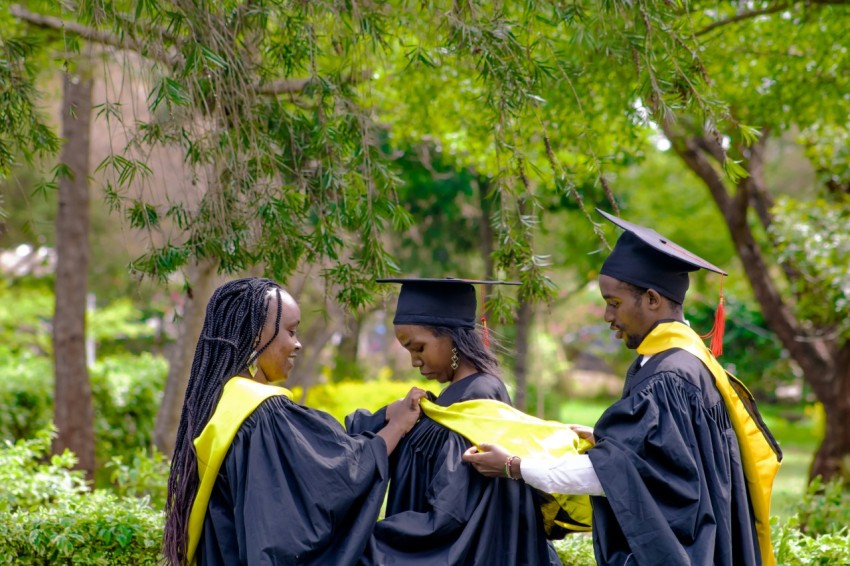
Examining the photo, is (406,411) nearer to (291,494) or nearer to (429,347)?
(429,347)

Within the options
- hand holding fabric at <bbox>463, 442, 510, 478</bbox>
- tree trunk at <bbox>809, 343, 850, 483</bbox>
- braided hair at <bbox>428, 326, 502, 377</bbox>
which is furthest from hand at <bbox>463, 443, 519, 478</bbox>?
tree trunk at <bbox>809, 343, 850, 483</bbox>

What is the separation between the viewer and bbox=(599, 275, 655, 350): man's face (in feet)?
11.4

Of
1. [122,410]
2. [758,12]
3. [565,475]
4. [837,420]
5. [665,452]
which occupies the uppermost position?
[758,12]

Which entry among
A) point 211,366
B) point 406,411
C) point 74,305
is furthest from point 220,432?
point 74,305

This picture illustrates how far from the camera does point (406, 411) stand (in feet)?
12.0

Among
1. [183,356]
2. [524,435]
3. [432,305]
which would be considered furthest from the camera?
[183,356]

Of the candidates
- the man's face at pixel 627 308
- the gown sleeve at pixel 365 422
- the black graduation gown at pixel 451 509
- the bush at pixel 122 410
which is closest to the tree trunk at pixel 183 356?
the bush at pixel 122 410

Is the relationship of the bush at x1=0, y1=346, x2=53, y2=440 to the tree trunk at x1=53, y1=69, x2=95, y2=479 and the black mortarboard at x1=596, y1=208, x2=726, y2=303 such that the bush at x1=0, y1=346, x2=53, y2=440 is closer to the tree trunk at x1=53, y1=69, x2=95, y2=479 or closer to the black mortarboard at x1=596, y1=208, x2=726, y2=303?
the tree trunk at x1=53, y1=69, x2=95, y2=479

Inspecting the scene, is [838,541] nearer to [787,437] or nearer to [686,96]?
[686,96]

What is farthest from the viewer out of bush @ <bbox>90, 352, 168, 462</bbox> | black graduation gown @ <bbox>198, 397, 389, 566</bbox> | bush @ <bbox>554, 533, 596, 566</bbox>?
bush @ <bbox>90, 352, 168, 462</bbox>

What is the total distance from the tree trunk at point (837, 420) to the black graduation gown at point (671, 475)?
680 cm

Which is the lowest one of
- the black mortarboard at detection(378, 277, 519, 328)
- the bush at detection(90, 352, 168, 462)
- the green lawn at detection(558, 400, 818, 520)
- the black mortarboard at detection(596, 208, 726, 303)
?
the green lawn at detection(558, 400, 818, 520)

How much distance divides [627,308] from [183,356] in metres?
5.12

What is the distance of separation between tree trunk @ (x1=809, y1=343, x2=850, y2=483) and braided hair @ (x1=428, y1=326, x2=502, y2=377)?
6771mm
